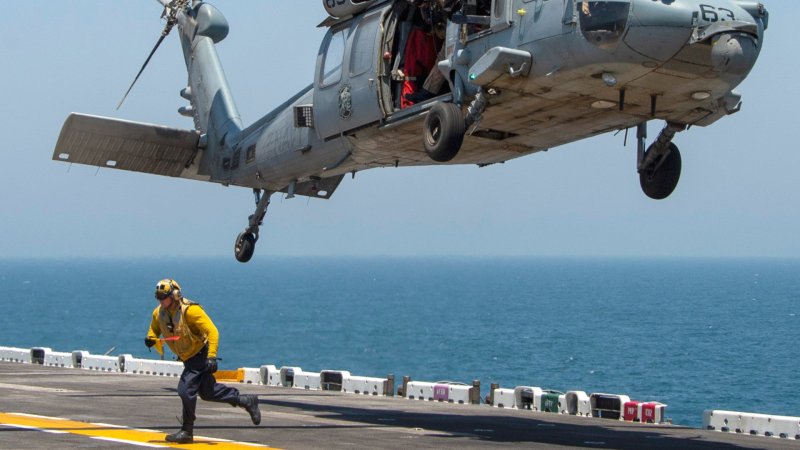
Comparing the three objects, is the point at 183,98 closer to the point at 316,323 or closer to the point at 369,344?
the point at 369,344

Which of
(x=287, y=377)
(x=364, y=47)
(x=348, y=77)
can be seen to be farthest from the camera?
(x=287, y=377)

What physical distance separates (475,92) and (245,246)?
25.2 ft

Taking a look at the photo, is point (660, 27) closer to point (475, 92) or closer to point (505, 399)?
point (475, 92)

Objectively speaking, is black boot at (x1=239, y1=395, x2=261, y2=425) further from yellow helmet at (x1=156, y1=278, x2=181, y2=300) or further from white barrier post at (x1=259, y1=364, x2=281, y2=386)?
white barrier post at (x1=259, y1=364, x2=281, y2=386)

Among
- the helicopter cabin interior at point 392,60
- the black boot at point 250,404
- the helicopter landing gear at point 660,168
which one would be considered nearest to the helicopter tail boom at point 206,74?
the helicopter cabin interior at point 392,60

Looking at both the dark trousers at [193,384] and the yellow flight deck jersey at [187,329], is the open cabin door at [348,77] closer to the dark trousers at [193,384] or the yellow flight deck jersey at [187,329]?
the yellow flight deck jersey at [187,329]

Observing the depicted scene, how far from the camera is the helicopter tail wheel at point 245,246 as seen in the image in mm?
21453

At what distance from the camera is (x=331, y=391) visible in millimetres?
24734

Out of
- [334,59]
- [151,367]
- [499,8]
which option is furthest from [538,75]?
[151,367]

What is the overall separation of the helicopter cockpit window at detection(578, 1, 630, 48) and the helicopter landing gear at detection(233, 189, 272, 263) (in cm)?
968

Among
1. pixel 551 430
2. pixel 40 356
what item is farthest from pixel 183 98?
pixel 551 430

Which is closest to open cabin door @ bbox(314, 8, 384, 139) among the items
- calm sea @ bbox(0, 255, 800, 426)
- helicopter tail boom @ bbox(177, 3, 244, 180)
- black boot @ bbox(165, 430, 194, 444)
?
helicopter tail boom @ bbox(177, 3, 244, 180)

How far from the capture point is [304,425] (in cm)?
1552

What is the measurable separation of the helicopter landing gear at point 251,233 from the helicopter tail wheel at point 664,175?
8.32m
